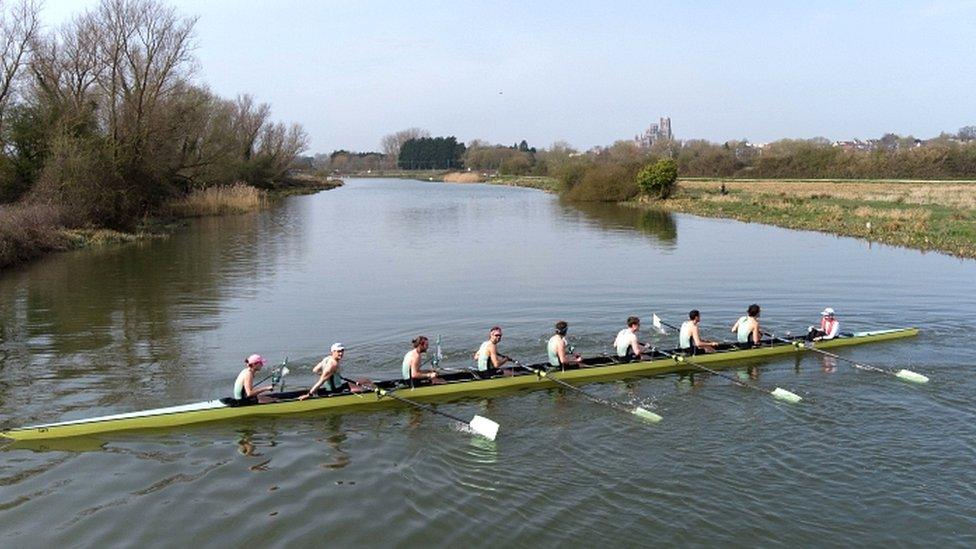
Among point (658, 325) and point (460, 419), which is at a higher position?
point (658, 325)

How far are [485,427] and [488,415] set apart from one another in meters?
1.36

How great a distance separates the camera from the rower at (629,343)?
15.3m

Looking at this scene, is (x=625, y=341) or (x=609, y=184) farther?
(x=609, y=184)

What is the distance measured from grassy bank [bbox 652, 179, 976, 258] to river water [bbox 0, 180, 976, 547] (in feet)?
27.2

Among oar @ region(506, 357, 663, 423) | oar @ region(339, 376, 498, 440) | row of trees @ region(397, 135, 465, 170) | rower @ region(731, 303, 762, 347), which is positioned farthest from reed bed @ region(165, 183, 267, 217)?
row of trees @ region(397, 135, 465, 170)

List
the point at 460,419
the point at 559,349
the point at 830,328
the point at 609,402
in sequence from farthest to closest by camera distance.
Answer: the point at 830,328, the point at 559,349, the point at 609,402, the point at 460,419

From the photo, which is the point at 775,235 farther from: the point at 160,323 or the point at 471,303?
the point at 160,323

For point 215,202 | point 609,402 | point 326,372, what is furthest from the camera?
point 215,202

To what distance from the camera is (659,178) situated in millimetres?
61906

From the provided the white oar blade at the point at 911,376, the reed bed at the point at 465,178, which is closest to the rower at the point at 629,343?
the white oar blade at the point at 911,376

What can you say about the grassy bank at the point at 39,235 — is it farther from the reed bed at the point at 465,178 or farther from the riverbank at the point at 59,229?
the reed bed at the point at 465,178

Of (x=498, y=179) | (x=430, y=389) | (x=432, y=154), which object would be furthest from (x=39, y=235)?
(x=432, y=154)

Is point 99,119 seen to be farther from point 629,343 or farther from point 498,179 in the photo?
point 498,179

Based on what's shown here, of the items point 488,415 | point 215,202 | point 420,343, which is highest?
point 215,202
